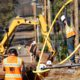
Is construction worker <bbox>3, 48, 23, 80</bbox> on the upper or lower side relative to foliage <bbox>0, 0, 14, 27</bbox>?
upper

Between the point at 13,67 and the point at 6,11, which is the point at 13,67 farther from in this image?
the point at 6,11

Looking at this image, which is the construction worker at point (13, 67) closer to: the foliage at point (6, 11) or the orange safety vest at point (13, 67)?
the orange safety vest at point (13, 67)

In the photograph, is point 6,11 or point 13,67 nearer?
point 13,67

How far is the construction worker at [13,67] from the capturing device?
12.4 m

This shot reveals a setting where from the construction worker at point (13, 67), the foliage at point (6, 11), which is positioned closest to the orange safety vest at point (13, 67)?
the construction worker at point (13, 67)

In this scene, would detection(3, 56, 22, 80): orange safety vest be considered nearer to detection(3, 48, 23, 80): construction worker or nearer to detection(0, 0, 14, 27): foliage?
detection(3, 48, 23, 80): construction worker

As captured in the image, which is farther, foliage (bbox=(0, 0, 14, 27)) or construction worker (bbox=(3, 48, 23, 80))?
foliage (bbox=(0, 0, 14, 27))

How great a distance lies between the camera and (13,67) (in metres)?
12.5

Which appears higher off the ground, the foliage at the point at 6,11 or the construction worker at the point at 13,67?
the construction worker at the point at 13,67

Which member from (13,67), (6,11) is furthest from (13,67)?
(6,11)

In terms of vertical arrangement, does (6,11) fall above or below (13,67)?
below

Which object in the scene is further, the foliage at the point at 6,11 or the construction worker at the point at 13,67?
the foliage at the point at 6,11

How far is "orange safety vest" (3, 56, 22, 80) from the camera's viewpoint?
12383 mm

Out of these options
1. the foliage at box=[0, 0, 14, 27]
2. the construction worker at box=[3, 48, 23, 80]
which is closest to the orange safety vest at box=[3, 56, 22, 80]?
the construction worker at box=[3, 48, 23, 80]
